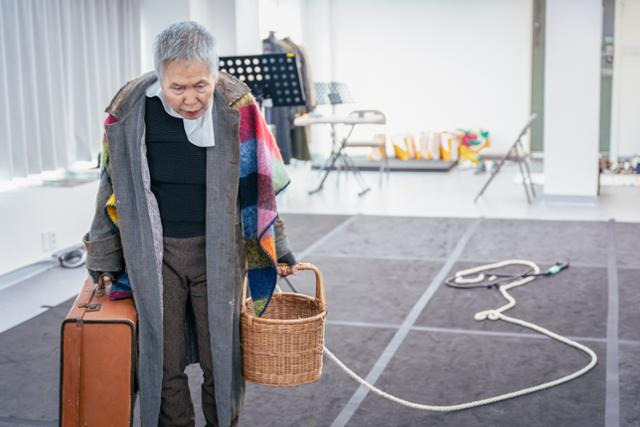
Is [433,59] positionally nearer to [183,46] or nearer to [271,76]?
[271,76]

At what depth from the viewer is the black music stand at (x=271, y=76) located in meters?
5.99

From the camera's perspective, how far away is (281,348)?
103 inches

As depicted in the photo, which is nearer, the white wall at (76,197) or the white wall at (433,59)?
the white wall at (76,197)

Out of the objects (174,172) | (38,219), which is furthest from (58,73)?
(174,172)

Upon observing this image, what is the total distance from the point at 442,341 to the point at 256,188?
1.98m

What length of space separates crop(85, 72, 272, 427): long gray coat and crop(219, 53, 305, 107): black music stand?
3405 mm

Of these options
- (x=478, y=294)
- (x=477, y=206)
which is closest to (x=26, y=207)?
(x=478, y=294)

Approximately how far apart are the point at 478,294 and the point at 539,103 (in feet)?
22.4

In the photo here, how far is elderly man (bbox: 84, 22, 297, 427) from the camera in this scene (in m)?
2.56

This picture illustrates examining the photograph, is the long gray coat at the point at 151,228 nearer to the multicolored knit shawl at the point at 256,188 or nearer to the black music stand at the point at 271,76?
the multicolored knit shawl at the point at 256,188

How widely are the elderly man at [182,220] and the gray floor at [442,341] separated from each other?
2.98 ft

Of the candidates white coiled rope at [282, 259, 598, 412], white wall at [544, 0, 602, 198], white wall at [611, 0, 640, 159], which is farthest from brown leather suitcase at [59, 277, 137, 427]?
white wall at [611, 0, 640, 159]

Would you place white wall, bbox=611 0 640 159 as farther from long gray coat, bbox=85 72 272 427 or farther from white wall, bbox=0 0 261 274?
long gray coat, bbox=85 72 272 427

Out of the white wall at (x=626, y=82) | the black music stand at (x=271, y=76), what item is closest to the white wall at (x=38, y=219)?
the black music stand at (x=271, y=76)
